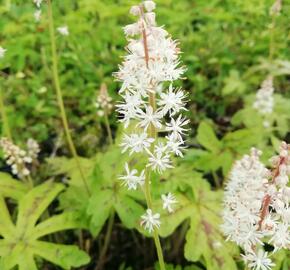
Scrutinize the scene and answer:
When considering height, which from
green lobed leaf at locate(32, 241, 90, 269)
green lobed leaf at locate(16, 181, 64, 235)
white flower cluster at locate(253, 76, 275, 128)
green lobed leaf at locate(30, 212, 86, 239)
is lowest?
green lobed leaf at locate(32, 241, 90, 269)

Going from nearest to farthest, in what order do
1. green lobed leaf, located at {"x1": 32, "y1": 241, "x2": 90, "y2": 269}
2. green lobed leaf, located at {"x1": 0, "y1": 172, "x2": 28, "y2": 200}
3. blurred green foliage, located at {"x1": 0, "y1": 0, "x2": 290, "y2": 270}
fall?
1. green lobed leaf, located at {"x1": 32, "y1": 241, "x2": 90, "y2": 269}
2. green lobed leaf, located at {"x1": 0, "y1": 172, "x2": 28, "y2": 200}
3. blurred green foliage, located at {"x1": 0, "y1": 0, "x2": 290, "y2": 270}

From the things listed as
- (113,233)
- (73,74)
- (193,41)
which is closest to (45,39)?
(73,74)

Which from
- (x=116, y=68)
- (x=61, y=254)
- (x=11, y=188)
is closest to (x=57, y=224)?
(x=61, y=254)

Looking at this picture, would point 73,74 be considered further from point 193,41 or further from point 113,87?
point 193,41

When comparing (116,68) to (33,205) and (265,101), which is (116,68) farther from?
(33,205)

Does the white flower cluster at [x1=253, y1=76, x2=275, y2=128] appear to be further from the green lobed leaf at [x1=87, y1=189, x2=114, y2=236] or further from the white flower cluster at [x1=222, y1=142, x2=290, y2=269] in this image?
the white flower cluster at [x1=222, y1=142, x2=290, y2=269]

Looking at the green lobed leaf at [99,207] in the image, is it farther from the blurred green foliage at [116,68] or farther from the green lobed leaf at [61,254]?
the blurred green foliage at [116,68]

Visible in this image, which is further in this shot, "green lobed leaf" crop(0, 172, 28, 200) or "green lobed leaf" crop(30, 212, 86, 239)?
"green lobed leaf" crop(0, 172, 28, 200)

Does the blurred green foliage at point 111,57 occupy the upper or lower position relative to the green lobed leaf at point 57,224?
upper

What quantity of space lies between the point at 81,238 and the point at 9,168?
2.83 ft

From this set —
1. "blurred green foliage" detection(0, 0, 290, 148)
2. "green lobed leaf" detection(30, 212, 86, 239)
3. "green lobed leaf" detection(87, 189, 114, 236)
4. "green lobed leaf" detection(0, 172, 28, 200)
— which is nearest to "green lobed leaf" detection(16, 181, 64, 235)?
"green lobed leaf" detection(30, 212, 86, 239)

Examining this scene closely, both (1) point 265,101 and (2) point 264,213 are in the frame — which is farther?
(1) point 265,101

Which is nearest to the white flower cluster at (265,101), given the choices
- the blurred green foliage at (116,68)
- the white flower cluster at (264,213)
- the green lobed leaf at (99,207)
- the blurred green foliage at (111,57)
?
the blurred green foliage at (116,68)

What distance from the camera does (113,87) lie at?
14.1 feet
